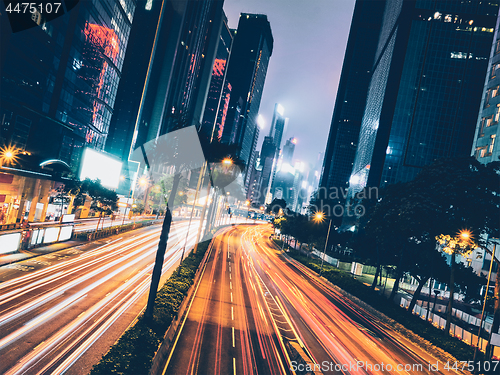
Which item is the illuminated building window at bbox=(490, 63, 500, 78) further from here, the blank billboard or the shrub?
the blank billboard

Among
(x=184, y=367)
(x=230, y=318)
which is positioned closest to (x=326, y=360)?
(x=230, y=318)

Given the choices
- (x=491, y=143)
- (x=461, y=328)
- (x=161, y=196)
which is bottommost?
(x=461, y=328)

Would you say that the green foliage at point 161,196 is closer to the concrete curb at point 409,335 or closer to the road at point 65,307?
the road at point 65,307

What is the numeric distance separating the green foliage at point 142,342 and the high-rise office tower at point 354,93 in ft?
526

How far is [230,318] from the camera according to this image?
21469 mm

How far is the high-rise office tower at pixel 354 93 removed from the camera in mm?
173750

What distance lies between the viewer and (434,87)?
271 feet

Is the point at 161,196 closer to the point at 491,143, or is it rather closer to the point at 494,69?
the point at 491,143

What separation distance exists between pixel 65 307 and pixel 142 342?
8770 millimetres

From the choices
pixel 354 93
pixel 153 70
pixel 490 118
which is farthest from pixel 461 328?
pixel 354 93

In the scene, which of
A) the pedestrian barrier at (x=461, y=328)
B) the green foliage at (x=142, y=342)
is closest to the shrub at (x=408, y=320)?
the pedestrian barrier at (x=461, y=328)

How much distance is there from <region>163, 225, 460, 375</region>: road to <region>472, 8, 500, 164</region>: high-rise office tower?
42429mm

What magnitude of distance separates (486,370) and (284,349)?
13.3 metres

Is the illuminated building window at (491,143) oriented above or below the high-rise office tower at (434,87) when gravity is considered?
below
